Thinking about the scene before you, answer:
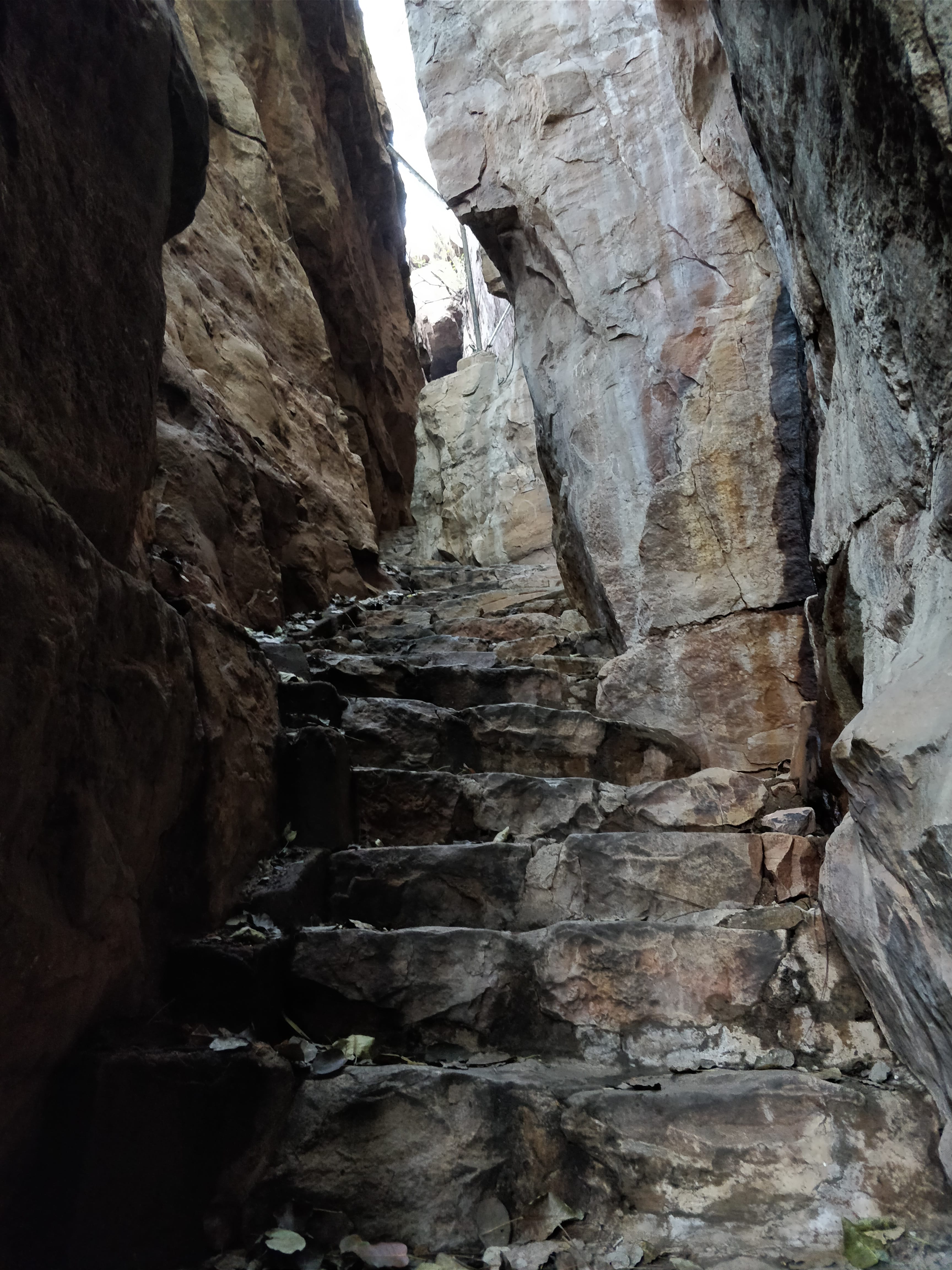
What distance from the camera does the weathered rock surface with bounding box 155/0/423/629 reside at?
4613 millimetres

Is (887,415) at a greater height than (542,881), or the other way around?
(887,415)

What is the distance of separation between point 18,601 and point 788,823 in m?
2.27

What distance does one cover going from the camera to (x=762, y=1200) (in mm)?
1639

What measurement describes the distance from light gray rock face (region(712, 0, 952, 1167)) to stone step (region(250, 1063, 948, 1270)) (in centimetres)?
18

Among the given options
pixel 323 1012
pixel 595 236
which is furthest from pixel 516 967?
pixel 595 236

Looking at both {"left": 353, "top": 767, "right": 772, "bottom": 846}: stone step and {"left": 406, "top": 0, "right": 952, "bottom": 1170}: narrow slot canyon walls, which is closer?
{"left": 406, "top": 0, "right": 952, "bottom": 1170}: narrow slot canyon walls

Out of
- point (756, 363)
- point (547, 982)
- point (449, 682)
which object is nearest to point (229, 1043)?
point (547, 982)

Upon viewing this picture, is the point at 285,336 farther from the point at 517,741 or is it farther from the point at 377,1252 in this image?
the point at 377,1252

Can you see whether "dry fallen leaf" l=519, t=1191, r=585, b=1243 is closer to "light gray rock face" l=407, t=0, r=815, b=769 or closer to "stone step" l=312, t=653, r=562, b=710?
"light gray rock face" l=407, t=0, r=815, b=769

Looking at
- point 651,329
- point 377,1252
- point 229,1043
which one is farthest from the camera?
point 651,329

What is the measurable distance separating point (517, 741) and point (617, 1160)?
1.83 m

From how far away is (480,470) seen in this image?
50.5ft

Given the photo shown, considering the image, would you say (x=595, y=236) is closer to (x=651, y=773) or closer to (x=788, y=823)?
(x=651, y=773)

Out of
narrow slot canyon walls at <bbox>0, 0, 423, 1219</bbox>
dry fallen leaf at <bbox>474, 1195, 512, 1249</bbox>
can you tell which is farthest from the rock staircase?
narrow slot canyon walls at <bbox>0, 0, 423, 1219</bbox>
